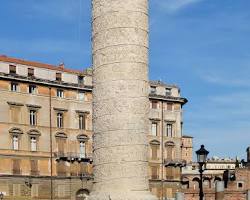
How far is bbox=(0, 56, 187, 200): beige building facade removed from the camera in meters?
43.7

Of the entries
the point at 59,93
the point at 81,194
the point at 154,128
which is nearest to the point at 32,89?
the point at 59,93

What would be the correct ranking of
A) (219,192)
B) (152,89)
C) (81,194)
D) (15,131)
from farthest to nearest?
(152,89) < (81,194) < (15,131) < (219,192)

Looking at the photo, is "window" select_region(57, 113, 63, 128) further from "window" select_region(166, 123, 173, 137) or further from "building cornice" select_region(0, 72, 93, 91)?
"window" select_region(166, 123, 173, 137)

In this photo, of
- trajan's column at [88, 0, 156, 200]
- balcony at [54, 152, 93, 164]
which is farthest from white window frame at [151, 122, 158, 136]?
trajan's column at [88, 0, 156, 200]

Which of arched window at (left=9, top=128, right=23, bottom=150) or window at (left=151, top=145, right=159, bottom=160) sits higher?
arched window at (left=9, top=128, right=23, bottom=150)

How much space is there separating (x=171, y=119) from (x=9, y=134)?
14304mm

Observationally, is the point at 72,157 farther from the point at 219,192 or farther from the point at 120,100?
the point at 120,100

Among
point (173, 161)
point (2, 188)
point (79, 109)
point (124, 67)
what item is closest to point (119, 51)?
point (124, 67)

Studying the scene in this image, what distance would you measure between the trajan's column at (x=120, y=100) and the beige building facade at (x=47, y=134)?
30041 mm

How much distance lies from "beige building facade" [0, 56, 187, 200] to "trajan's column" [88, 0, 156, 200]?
30.0 m

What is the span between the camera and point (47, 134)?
45.9 metres

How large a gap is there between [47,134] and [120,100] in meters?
32.8

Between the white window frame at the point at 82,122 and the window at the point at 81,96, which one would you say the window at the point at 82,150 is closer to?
the white window frame at the point at 82,122

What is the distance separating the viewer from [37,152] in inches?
1770
